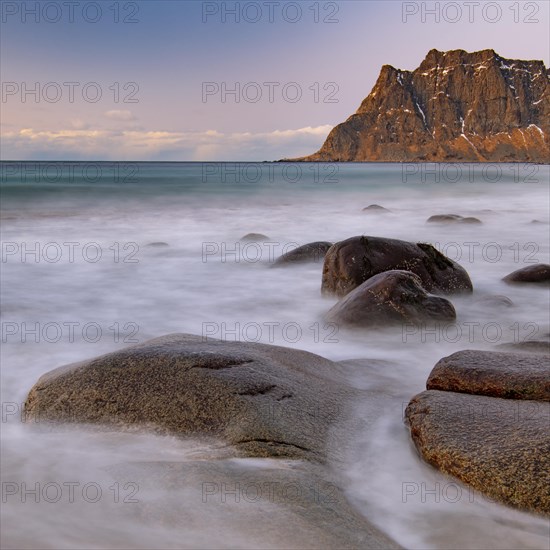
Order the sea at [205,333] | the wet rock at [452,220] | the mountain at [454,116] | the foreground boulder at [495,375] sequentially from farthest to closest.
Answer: the mountain at [454,116], the wet rock at [452,220], the foreground boulder at [495,375], the sea at [205,333]

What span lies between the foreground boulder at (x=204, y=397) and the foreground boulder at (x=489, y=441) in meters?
0.50

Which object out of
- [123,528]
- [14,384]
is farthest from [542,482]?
→ [14,384]

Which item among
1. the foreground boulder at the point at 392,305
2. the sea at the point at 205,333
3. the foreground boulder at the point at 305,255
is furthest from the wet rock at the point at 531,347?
the foreground boulder at the point at 305,255

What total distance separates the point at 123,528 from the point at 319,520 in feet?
2.30

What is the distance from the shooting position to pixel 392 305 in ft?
17.6

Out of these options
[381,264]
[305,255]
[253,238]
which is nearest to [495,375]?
[381,264]

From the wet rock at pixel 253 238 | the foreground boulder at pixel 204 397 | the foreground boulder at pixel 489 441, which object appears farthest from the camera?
the wet rock at pixel 253 238

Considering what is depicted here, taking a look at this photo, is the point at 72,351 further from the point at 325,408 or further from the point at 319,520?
the point at 319,520

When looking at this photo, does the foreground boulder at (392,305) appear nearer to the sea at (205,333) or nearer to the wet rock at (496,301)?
the sea at (205,333)

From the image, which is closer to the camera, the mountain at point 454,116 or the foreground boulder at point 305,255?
the foreground boulder at point 305,255

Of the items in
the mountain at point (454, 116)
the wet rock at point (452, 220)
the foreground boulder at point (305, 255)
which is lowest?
the foreground boulder at point (305, 255)

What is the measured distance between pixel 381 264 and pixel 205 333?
76.8 inches

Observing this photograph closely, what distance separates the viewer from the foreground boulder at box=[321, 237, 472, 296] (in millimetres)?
6488

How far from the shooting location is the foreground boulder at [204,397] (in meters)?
2.98
